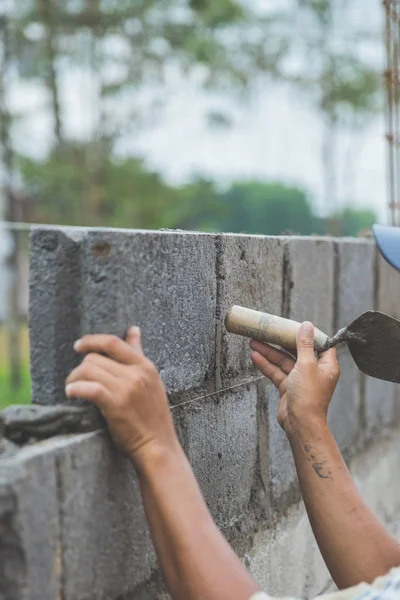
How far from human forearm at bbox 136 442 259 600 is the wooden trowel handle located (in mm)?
491

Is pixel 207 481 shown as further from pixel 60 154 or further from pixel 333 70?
pixel 333 70

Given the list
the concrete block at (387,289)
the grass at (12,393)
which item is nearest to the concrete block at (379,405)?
the concrete block at (387,289)

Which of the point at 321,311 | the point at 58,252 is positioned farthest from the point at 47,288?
the point at 321,311

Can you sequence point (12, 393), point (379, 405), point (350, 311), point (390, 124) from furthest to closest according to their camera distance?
point (12, 393), point (390, 124), point (379, 405), point (350, 311)

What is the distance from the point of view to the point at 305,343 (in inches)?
76.4

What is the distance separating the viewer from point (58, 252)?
1.65m

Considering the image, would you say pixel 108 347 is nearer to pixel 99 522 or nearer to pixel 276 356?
pixel 99 522

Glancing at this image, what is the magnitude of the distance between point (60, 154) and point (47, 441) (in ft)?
34.8

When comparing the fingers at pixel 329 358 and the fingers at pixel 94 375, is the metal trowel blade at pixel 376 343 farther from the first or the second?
the fingers at pixel 94 375

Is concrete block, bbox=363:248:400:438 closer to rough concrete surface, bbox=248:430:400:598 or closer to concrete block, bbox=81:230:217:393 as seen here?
rough concrete surface, bbox=248:430:400:598

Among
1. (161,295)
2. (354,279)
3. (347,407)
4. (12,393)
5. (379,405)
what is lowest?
(12,393)

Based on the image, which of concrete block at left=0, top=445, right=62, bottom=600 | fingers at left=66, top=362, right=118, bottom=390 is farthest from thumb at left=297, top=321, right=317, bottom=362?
concrete block at left=0, top=445, right=62, bottom=600

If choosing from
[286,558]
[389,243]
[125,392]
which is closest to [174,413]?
[125,392]

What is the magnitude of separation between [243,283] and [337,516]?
82cm
